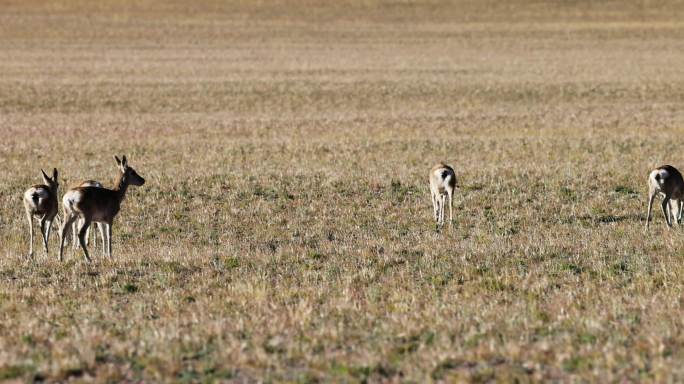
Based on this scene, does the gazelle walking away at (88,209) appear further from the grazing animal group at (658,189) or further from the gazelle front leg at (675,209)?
the gazelle front leg at (675,209)

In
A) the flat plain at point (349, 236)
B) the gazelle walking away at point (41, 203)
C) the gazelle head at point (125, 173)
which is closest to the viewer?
the flat plain at point (349, 236)

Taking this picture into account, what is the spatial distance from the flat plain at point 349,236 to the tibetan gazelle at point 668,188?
1.39 ft

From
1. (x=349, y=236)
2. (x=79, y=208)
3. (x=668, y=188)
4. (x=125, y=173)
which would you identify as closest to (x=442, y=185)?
(x=349, y=236)

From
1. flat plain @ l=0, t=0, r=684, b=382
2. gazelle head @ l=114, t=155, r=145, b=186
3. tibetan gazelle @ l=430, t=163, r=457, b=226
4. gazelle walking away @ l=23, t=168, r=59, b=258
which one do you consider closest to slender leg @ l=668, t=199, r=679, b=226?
flat plain @ l=0, t=0, r=684, b=382

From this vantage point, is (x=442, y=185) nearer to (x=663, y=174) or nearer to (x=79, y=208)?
(x=663, y=174)

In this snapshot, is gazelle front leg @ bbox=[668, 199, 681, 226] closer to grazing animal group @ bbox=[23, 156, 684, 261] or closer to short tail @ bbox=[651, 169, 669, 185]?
grazing animal group @ bbox=[23, 156, 684, 261]

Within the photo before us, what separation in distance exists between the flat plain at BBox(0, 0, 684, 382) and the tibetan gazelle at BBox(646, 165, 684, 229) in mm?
425

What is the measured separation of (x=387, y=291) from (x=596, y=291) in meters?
2.20

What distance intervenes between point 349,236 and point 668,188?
4.98 meters

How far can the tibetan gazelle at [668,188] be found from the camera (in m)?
15.2

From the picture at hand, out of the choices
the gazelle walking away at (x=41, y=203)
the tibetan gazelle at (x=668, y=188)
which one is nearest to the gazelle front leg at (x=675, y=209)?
the tibetan gazelle at (x=668, y=188)

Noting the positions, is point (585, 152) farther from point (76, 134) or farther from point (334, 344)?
point (334, 344)

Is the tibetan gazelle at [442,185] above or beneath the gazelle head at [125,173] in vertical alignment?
beneath

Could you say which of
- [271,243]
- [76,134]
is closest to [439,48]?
[76,134]
